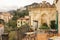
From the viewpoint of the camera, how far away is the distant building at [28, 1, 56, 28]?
91.4 inches

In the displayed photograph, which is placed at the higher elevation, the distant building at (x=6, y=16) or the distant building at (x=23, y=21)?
the distant building at (x=6, y=16)

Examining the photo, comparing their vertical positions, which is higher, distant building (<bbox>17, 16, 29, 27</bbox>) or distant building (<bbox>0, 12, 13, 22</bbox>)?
distant building (<bbox>0, 12, 13, 22</bbox>)

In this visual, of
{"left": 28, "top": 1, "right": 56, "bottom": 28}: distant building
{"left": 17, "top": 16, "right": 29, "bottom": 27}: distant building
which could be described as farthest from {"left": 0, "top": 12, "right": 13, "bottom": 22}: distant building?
{"left": 28, "top": 1, "right": 56, "bottom": 28}: distant building

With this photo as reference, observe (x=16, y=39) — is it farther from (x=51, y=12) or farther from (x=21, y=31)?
(x=51, y=12)

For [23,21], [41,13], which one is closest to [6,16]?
[23,21]

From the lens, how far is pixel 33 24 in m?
2.34

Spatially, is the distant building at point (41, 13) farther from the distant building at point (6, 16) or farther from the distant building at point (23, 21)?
the distant building at point (6, 16)

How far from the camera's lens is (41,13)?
2332mm

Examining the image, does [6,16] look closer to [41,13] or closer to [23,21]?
[23,21]

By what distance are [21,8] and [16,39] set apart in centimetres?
41

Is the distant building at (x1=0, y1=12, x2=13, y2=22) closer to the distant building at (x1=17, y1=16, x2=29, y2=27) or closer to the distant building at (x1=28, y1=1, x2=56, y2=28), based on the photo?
the distant building at (x1=17, y1=16, x2=29, y2=27)

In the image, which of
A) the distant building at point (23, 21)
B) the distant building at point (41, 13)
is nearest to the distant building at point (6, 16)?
the distant building at point (23, 21)

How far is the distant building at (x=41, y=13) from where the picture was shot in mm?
2320

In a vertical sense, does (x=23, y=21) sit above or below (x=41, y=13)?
below
